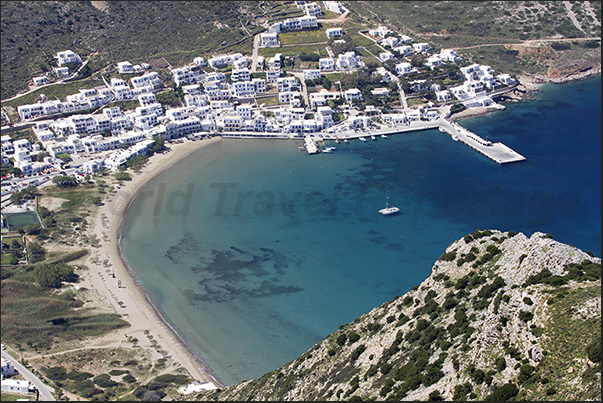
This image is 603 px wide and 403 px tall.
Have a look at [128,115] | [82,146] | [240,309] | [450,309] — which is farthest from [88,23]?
[450,309]

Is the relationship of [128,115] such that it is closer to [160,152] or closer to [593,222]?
[160,152]

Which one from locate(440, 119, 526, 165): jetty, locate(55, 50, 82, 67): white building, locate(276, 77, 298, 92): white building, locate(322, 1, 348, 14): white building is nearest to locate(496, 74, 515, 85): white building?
locate(440, 119, 526, 165): jetty

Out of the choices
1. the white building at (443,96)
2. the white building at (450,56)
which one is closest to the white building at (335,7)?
the white building at (450,56)

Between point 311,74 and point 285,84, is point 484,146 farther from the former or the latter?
point 285,84

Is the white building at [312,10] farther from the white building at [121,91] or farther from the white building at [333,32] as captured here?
the white building at [121,91]

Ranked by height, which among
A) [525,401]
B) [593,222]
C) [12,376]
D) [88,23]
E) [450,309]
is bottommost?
[593,222]

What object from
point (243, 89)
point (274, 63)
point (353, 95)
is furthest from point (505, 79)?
point (243, 89)

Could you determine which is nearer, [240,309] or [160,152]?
[240,309]
